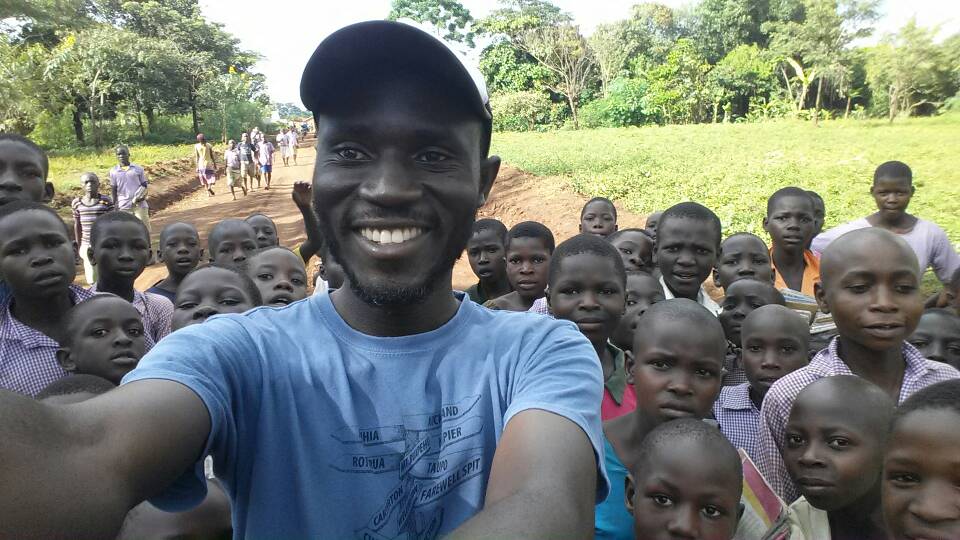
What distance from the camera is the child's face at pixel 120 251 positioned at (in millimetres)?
4523

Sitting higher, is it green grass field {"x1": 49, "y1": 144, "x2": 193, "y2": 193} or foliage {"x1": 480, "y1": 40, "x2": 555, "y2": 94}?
foliage {"x1": 480, "y1": 40, "x2": 555, "y2": 94}

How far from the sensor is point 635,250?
210 inches

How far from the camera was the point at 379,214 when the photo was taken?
1.44 meters

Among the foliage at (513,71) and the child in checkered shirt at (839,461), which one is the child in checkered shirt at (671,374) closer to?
the child in checkered shirt at (839,461)

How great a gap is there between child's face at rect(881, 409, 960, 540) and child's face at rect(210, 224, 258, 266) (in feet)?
15.8

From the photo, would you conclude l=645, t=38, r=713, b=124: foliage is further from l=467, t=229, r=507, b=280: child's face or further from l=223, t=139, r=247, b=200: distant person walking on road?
l=467, t=229, r=507, b=280: child's face

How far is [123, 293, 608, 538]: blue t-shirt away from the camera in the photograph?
1.26 m

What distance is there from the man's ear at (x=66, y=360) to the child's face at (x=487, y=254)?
10.0 feet

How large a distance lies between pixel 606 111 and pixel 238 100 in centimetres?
2320

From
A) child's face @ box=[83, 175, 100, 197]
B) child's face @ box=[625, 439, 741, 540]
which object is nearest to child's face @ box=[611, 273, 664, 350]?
child's face @ box=[625, 439, 741, 540]

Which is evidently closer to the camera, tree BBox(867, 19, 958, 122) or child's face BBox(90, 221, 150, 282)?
child's face BBox(90, 221, 150, 282)

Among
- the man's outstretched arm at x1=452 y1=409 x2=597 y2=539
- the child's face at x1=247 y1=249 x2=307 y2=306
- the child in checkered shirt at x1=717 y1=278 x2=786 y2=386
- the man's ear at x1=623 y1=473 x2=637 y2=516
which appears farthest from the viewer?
the child's face at x1=247 y1=249 x2=307 y2=306

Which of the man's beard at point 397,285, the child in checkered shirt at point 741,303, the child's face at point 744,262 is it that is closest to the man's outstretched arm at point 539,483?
the man's beard at point 397,285

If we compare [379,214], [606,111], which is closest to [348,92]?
[379,214]
